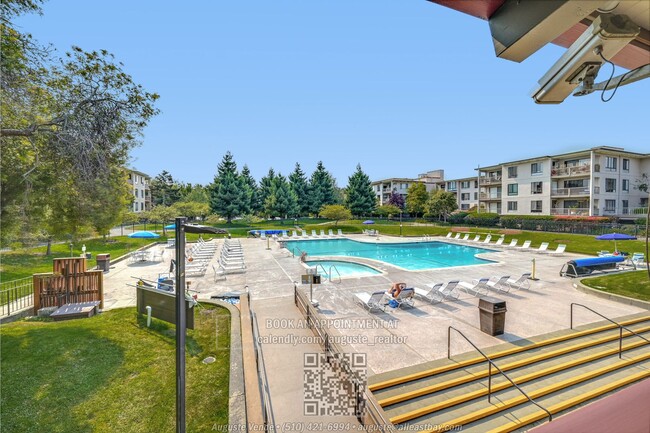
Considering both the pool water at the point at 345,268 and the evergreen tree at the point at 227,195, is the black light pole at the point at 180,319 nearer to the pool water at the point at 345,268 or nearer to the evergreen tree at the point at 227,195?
the pool water at the point at 345,268

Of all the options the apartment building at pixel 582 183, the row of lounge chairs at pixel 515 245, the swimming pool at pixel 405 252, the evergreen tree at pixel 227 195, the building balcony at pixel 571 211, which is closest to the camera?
the swimming pool at pixel 405 252

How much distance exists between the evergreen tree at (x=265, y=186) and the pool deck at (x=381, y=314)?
4493 cm

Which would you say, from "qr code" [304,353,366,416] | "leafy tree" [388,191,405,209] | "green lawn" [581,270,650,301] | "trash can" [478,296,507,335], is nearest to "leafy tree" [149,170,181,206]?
"leafy tree" [388,191,405,209]

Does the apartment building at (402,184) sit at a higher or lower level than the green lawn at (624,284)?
higher

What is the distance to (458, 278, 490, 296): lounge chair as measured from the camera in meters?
11.2

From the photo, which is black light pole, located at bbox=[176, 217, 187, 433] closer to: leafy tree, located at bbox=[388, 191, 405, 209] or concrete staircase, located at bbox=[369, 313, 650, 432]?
concrete staircase, located at bbox=[369, 313, 650, 432]

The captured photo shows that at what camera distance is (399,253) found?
24766mm

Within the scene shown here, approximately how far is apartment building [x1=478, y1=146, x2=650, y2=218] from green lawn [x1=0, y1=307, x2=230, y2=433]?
42809 millimetres

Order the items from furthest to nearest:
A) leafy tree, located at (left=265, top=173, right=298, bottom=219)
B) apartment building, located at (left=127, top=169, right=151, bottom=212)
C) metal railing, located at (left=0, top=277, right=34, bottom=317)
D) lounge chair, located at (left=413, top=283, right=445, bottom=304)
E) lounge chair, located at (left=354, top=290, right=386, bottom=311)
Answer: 1. apartment building, located at (left=127, top=169, right=151, bottom=212)
2. leafy tree, located at (left=265, top=173, right=298, bottom=219)
3. lounge chair, located at (left=413, top=283, right=445, bottom=304)
4. metal railing, located at (left=0, top=277, right=34, bottom=317)
5. lounge chair, located at (left=354, top=290, right=386, bottom=311)

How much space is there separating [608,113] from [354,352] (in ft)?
19.8

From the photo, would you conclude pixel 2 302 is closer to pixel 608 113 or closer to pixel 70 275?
pixel 70 275

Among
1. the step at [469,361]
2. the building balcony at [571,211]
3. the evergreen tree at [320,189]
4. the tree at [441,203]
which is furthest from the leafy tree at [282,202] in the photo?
the step at [469,361]

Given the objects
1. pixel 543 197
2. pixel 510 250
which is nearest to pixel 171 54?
pixel 510 250

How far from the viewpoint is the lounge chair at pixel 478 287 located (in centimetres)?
1116
